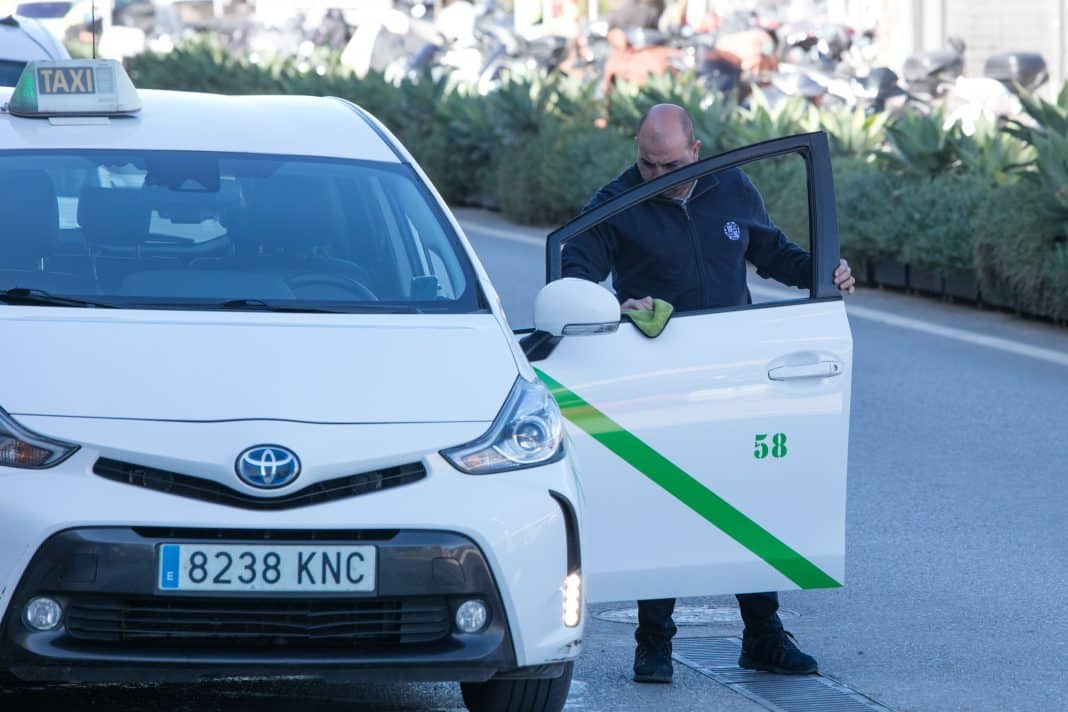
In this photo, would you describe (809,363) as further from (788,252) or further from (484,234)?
(484,234)

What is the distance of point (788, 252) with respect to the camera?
654 centimetres

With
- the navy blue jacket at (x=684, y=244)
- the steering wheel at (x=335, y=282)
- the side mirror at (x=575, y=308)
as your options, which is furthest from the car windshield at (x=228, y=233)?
the navy blue jacket at (x=684, y=244)

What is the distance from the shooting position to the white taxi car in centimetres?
461

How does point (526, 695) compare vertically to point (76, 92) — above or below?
below

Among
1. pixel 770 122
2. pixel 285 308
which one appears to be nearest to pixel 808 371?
pixel 285 308

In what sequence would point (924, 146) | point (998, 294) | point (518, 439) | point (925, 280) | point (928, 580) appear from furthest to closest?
point (924, 146) < point (925, 280) < point (998, 294) < point (928, 580) < point (518, 439)

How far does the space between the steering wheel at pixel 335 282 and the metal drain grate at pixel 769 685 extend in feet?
4.78

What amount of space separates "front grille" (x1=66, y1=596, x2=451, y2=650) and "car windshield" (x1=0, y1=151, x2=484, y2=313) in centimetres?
95

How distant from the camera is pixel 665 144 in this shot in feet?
20.8

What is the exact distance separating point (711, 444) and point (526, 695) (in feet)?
2.93

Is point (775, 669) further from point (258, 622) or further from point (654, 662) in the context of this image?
point (258, 622)

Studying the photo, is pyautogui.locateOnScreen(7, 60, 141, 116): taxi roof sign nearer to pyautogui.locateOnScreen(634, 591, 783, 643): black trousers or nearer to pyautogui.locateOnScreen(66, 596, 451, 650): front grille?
pyautogui.locateOnScreen(66, 596, 451, 650): front grille

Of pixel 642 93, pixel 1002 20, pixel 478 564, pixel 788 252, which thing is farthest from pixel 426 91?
pixel 478 564

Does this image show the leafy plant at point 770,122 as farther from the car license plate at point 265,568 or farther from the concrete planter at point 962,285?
the car license plate at point 265,568
